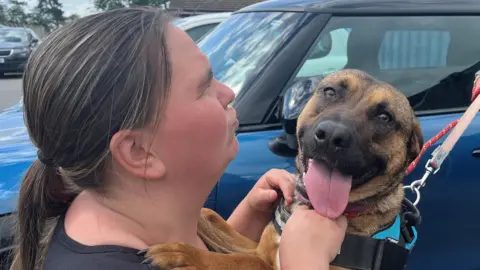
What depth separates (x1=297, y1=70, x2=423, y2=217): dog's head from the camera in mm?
1976

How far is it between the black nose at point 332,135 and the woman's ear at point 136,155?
31.8 inches

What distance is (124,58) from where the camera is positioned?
1.25 metres

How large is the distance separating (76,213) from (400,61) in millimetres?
2265

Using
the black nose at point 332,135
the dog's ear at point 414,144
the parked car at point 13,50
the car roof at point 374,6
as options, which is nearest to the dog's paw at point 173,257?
the black nose at point 332,135

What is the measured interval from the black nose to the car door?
716 mm

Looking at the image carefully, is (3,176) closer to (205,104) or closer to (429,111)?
(205,104)

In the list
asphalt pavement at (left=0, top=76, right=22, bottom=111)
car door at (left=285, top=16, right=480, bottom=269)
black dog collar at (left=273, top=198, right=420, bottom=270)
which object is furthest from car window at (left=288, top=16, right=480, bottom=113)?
asphalt pavement at (left=0, top=76, right=22, bottom=111)

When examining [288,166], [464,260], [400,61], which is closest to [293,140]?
[288,166]

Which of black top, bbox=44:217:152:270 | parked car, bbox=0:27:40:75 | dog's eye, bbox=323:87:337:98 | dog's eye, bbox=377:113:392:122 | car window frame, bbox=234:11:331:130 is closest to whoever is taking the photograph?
black top, bbox=44:217:152:270

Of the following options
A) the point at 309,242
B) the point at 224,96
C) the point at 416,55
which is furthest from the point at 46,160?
the point at 416,55

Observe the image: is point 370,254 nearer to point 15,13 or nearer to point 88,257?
point 88,257

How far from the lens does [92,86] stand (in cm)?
121

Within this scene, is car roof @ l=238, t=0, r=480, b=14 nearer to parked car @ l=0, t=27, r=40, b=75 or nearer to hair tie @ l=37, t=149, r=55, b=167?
hair tie @ l=37, t=149, r=55, b=167

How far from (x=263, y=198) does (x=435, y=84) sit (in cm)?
144
